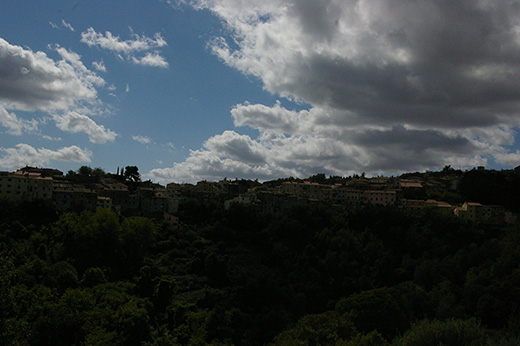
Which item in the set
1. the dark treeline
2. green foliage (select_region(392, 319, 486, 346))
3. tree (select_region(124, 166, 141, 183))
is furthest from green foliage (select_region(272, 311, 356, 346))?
tree (select_region(124, 166, 141, 183))

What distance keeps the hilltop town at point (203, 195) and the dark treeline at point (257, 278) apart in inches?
236

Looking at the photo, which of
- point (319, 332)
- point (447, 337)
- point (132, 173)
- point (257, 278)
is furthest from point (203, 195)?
point (447, 337)

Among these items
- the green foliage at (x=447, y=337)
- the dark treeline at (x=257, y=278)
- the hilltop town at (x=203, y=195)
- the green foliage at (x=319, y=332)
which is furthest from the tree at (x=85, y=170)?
the green foliage at (x=447, y=337)

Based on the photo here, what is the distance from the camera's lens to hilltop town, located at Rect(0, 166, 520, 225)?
58.8 m

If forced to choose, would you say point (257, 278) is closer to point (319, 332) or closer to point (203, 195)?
point (319, 332)

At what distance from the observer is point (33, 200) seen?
5222 centimetres

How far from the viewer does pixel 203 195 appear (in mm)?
80500

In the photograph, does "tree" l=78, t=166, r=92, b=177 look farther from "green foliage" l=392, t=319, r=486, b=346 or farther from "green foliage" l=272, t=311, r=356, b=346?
"green foliage" l=392, t=319, r=486, b=346

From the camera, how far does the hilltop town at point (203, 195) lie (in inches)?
2313

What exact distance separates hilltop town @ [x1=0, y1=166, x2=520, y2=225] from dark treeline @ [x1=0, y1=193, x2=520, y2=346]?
19.6 ft

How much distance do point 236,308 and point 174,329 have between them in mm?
8124

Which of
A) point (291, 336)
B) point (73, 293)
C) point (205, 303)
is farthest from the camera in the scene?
point (205, 303)

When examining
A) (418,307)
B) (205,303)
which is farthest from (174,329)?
(418,307)

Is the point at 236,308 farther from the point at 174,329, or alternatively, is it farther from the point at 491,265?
the point at 491,265
